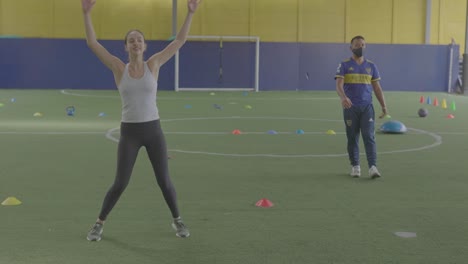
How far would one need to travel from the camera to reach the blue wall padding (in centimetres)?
3064

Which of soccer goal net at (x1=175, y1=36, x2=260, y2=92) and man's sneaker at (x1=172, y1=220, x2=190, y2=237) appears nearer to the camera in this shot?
man's sneaker at (x1=172, y1=220, x2=190, y2=237)

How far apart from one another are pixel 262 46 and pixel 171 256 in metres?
26.5

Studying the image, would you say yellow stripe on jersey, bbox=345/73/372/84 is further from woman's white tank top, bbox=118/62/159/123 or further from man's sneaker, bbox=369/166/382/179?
woman's white tank top, bbox=118/62/159/123

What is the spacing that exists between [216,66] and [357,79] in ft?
72.0

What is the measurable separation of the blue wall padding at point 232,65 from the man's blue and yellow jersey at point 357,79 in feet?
71.1

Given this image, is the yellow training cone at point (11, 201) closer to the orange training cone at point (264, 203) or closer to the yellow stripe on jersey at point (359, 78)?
the orange training cone at point (264, 203)

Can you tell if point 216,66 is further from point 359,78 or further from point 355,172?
point 355,172

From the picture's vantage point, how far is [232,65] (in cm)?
3100

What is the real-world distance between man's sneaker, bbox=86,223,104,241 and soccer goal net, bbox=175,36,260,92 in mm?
24750

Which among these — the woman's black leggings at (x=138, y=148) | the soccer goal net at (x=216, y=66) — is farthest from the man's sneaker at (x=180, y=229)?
the soccer goal net at (x=216, y=66)

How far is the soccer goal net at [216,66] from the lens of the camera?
A: 3083 cm

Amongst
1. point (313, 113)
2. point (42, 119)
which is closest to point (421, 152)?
point (313, 113)

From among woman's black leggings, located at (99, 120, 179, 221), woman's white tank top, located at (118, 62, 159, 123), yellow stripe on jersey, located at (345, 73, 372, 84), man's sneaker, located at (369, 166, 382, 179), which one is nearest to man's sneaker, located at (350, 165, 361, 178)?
man's sneaker, located at (369, 166, 382, 179)

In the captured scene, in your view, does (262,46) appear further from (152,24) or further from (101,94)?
(101,94)
